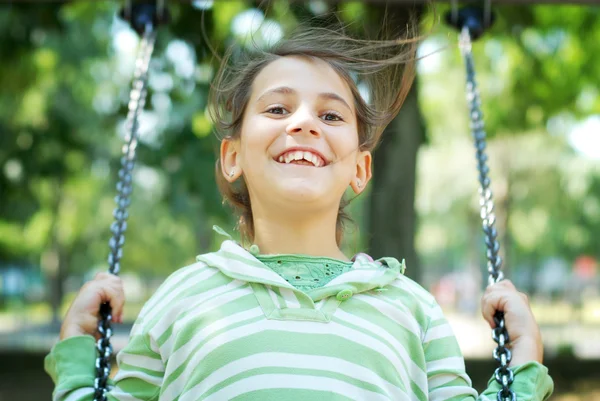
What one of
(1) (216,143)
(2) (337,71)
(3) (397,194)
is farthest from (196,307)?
(3) (397,194)

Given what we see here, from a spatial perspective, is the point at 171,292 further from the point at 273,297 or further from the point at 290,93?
the point at 290,93

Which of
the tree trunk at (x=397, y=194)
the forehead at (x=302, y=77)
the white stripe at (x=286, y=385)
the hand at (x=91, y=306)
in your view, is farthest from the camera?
the tree trunk at (x=397, y=194)

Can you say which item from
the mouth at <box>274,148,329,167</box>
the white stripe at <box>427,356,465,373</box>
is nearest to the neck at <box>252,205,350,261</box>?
the mouth at <box>274,148,329,167</box>

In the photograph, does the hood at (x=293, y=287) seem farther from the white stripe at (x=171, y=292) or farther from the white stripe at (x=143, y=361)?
the white stripe at (x=143, y=361)

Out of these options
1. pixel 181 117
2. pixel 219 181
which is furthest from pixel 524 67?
pixel 219 181

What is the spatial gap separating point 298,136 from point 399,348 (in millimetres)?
505

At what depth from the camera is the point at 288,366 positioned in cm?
152

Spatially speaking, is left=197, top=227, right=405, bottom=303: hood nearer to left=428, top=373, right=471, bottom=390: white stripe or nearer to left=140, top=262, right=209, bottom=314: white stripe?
left=140, top=262, right=209, bottom=314: white stripe

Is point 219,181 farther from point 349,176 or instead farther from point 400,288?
point 400,288

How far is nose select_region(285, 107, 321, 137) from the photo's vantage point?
172 centimetres

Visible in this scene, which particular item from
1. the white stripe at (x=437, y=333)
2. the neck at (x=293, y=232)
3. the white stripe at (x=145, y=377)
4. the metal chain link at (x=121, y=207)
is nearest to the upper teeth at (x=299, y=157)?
the neck at (x=293, y=232)

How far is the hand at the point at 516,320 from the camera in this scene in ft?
6.16

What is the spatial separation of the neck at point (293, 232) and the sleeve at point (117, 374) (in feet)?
1.13

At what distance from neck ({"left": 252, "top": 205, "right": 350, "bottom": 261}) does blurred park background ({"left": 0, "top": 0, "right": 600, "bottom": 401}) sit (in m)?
0.38
